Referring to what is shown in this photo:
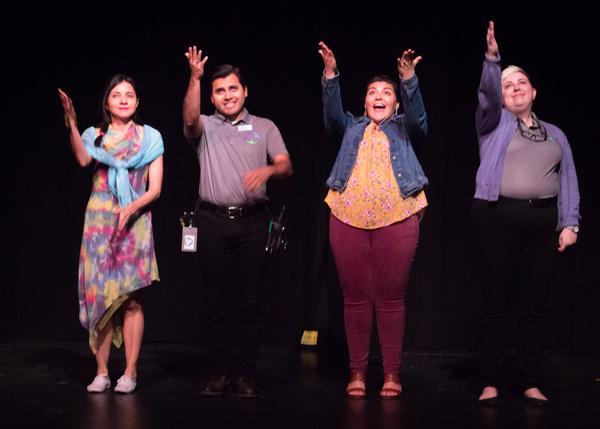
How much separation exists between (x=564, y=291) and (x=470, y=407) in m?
1.75

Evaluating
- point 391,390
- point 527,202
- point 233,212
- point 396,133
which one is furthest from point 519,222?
point 233,212

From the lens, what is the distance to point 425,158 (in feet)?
14.4

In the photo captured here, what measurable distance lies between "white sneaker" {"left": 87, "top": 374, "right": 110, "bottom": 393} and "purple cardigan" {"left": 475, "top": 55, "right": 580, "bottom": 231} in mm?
1886

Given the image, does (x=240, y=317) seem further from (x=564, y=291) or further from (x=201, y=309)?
(x=564, y=291)

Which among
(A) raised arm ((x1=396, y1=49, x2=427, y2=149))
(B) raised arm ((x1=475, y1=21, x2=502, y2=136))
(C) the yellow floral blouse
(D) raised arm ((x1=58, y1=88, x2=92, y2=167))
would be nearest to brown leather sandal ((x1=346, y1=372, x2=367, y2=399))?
(C) the yellow floral blouse

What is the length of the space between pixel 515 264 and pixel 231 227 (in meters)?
1.24

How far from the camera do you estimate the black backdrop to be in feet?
14.3

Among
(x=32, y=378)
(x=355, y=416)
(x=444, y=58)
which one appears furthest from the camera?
(x=444, y=58)

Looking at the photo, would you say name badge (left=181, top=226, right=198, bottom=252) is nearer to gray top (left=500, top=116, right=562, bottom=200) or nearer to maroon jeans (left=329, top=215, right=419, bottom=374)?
maroon jeans (left=329, top=215, right=419, bottom=374)

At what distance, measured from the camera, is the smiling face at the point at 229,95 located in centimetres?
313

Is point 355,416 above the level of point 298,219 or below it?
below

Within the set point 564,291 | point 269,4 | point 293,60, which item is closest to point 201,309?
point 293,60

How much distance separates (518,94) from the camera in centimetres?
310

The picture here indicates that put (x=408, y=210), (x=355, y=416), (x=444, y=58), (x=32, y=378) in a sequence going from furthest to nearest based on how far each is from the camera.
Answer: (x=444, y=58) < (x=32, y=378) < (x=408, y=210) < (x=355, y=416)
